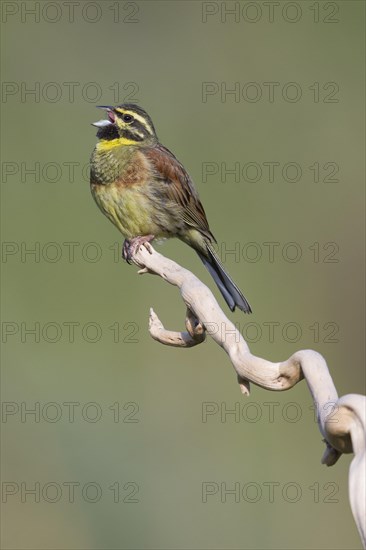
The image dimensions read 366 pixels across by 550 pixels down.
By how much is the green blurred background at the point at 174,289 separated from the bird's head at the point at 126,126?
0.90 meters

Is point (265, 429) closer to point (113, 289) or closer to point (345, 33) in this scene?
point (113, 289)

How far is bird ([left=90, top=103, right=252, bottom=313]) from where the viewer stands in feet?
14.9

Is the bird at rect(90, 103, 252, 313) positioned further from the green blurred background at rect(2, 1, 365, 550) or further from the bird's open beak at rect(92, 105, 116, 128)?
→ the green blurred background at rect(2, 1, 365, 550)

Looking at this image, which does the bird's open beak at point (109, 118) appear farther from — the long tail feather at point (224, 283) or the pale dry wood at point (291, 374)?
the pale dry wood at point (291, 374)

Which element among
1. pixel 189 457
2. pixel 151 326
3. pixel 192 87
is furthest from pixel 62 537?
pixel 192 87

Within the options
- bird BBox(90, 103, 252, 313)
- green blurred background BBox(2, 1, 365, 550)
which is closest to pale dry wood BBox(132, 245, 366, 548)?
bird BBox(90, 103, 252, 313)

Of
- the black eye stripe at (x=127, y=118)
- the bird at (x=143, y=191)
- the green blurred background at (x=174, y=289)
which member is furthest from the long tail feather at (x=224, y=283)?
the black eye stripe at (x=127, y=118)

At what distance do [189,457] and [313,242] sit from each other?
4.80 ft

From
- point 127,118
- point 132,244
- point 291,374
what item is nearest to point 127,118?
point 127,118

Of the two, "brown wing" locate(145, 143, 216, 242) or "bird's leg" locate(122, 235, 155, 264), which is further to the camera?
"brown wing" locate(145, 143, 216, 242)

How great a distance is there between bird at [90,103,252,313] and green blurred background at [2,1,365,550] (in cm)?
53

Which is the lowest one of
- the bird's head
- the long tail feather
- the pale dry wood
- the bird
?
the pale dry wood

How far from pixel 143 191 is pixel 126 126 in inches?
11.8

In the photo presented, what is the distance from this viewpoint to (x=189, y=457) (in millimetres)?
4789
